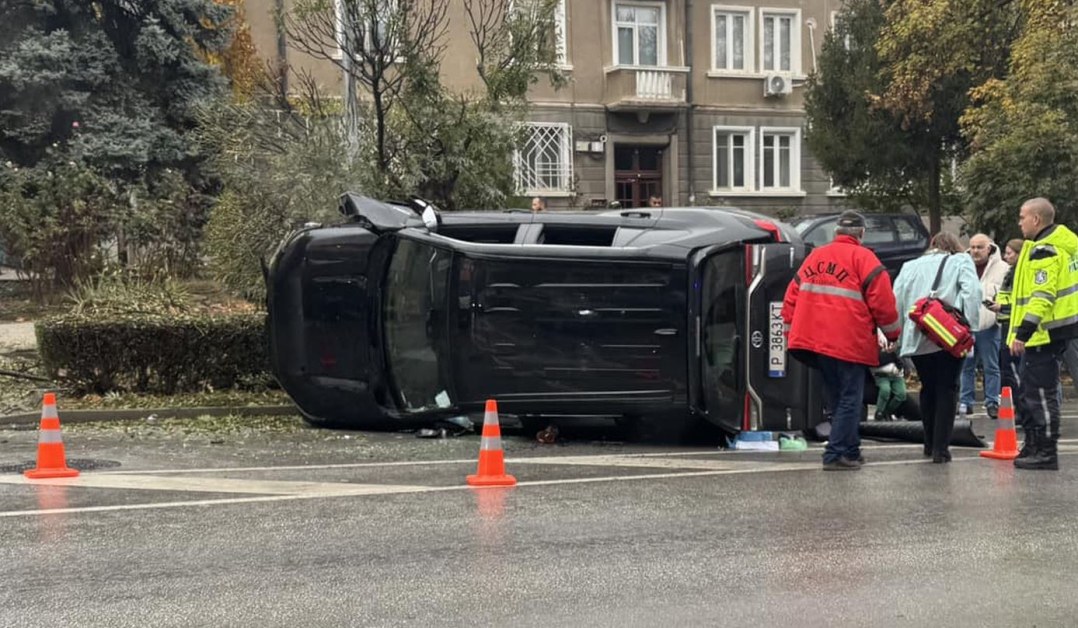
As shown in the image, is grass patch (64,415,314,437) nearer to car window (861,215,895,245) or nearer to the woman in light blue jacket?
the woman in light blue jacket

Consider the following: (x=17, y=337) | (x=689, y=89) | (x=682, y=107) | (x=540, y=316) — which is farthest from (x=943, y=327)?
(x=689, y=89)

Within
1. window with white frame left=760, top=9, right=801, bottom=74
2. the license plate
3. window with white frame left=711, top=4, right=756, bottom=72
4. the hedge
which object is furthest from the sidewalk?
window with white frame left=760, top=9, right=801, bottom=74

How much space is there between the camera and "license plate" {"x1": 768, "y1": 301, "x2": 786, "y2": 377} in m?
7.82

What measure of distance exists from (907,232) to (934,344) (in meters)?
10.5

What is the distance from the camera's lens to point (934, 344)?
7.27m

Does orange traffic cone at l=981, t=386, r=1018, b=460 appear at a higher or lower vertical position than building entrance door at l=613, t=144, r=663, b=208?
lower

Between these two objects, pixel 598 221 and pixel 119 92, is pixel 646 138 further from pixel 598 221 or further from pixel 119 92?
pixel 598 221

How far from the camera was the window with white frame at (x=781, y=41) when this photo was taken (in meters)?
26.9

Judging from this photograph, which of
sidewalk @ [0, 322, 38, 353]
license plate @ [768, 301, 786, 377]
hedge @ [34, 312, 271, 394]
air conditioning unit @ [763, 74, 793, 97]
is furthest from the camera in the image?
air conditioning unit @ [763, 74, 793, 97]

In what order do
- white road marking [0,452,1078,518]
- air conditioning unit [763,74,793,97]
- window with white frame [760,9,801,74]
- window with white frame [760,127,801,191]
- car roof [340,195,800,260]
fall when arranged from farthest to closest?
window with white frame [760,127,801,191] < window with white frame [760,9,801,74] < air conditioning unit [763,74,793,97] < car roof [340,195,800,260] < white road marking [0,452,1078,518]

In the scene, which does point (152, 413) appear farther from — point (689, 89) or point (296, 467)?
point (689, 89)

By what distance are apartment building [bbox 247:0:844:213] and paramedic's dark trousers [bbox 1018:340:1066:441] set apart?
1687cm

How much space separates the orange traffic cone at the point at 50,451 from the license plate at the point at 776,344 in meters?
5.21

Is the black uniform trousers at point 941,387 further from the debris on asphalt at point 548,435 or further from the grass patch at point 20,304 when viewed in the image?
the grass patch at point 20,304
